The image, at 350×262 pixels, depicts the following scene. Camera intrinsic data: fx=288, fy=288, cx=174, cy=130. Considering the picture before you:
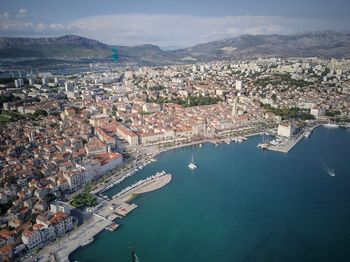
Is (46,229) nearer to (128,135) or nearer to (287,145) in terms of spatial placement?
(128,135)

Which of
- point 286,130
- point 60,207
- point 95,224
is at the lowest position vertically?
point 95,224

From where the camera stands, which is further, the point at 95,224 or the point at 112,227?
the point at 95,224

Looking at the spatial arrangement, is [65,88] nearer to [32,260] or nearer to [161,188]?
[161,188]

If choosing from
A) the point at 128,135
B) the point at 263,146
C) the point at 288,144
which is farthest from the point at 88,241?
the point at 288,144

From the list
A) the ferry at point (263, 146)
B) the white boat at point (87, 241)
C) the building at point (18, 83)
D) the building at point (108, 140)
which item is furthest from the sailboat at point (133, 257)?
the building at point (18, 83)

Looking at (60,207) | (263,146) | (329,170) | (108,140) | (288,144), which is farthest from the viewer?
(288,144)

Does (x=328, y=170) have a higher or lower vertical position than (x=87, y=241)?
higher

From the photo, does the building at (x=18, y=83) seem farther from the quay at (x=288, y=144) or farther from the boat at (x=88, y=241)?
the boat at (x=88, y=241)
